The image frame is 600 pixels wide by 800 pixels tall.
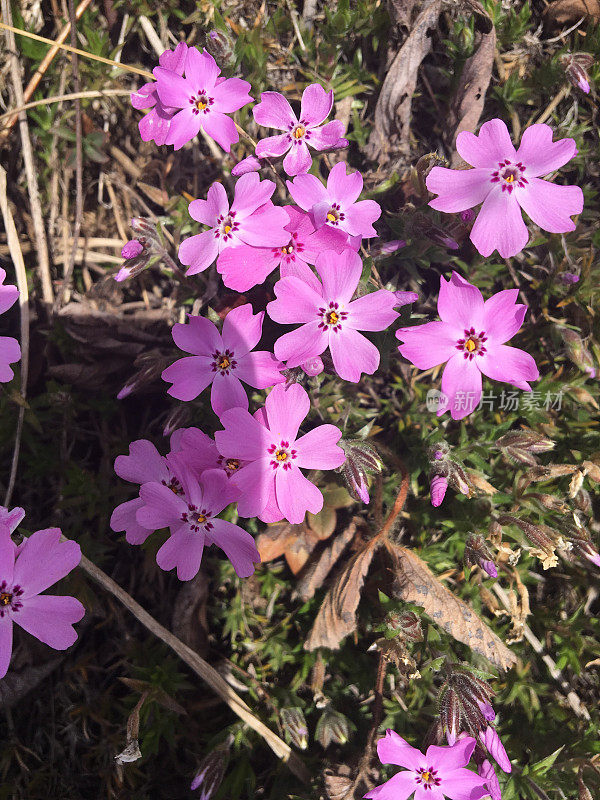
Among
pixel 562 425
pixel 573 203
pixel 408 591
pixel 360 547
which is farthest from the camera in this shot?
pixel 562 425

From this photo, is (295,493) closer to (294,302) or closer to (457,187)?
(294,302)

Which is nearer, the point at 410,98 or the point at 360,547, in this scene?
the point at 360,547

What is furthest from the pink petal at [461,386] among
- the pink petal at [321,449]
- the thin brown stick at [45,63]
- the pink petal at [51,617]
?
the thin brown stick at [45,63]

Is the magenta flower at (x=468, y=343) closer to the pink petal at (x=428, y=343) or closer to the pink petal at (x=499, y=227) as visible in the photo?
the pink petal at (x=428, y=343)

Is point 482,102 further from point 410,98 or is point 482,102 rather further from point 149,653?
point 149,653

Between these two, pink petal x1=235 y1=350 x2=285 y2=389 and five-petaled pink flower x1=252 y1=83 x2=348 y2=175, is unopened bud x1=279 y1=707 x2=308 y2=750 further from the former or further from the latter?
five-petaled pink flower x1=252 y1=83 x2=348 y2=175

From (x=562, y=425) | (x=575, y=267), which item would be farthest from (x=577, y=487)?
(x=575, y=267)
